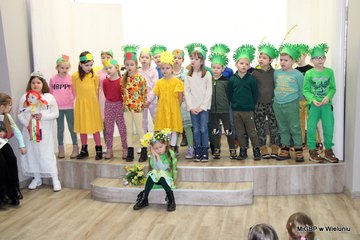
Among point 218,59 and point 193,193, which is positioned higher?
point 218,59

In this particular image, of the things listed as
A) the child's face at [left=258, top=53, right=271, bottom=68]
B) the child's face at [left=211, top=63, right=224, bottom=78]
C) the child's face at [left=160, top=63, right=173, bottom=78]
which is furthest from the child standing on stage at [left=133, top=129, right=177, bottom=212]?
the child's face at [left=258, top=53, right=271, bottom=68]

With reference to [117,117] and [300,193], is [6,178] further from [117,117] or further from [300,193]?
[300,193]

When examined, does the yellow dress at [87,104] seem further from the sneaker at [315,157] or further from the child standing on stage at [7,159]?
the sneaker at [315,157]

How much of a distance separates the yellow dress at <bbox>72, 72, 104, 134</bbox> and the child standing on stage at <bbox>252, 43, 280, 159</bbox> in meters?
1.98

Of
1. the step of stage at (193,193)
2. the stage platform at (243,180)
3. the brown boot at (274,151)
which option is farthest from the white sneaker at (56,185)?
the brown boot at (274,151)

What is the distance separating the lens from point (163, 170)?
15.6 feet

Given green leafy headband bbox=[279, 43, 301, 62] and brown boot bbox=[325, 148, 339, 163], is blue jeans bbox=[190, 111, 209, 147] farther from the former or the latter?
brown boot bbox=[325, 148, 339, 163]

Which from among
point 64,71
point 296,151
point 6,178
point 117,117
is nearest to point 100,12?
point 64,71

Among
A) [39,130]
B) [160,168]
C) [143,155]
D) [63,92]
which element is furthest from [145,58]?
[160,168]

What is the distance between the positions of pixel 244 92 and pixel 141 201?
173 cm

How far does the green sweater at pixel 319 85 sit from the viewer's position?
5008 millimetres

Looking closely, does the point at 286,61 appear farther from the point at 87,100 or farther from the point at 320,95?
the point at 87,100

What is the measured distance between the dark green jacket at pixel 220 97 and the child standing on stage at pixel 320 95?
92 centimetres

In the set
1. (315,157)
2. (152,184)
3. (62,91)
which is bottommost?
(152,184)
